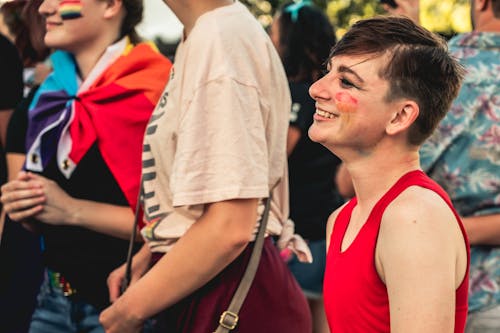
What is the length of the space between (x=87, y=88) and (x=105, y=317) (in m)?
0.92

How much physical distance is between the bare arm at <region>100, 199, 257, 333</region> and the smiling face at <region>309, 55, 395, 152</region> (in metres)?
0.39

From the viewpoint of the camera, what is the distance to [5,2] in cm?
445

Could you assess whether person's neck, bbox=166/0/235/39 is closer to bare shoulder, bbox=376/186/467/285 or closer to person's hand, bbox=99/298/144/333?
person's hand, bbox=99/298/144/333

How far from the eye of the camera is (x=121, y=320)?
2.38 m

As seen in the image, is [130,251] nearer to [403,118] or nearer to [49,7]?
[49,7]

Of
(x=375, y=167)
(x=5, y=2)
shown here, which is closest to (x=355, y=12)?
(x=5, y=2)

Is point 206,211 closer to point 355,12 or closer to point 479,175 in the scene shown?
point 479,175

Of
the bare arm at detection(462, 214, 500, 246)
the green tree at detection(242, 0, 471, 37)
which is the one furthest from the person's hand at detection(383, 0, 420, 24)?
the green tree at detection(242, 0, 471, 37)

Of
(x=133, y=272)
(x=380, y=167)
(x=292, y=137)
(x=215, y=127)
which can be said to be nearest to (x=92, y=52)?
(x=133, y=272)

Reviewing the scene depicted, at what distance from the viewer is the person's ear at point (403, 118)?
73.5 inches

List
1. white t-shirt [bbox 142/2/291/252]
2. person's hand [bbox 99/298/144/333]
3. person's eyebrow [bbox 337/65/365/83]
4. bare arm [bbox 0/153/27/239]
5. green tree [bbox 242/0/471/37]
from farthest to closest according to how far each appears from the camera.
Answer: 1. green tree [bbox 242/0/471/37]
2. bare arm [bbox 0/153/27/239]
3. person's hand [bbox 99/298/144/333]
4. white t-shirt [bbox 142/2/291/252]
5. person's eyebrow [bbox 337/65/365/83]

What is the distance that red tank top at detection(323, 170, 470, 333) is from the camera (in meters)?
1.80

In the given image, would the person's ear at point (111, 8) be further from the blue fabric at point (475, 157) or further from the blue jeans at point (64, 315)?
the blue fabric at point (475, 157)

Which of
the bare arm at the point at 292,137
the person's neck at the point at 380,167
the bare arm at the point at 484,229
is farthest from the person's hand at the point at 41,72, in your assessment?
the person's neck at the point at 380,167
